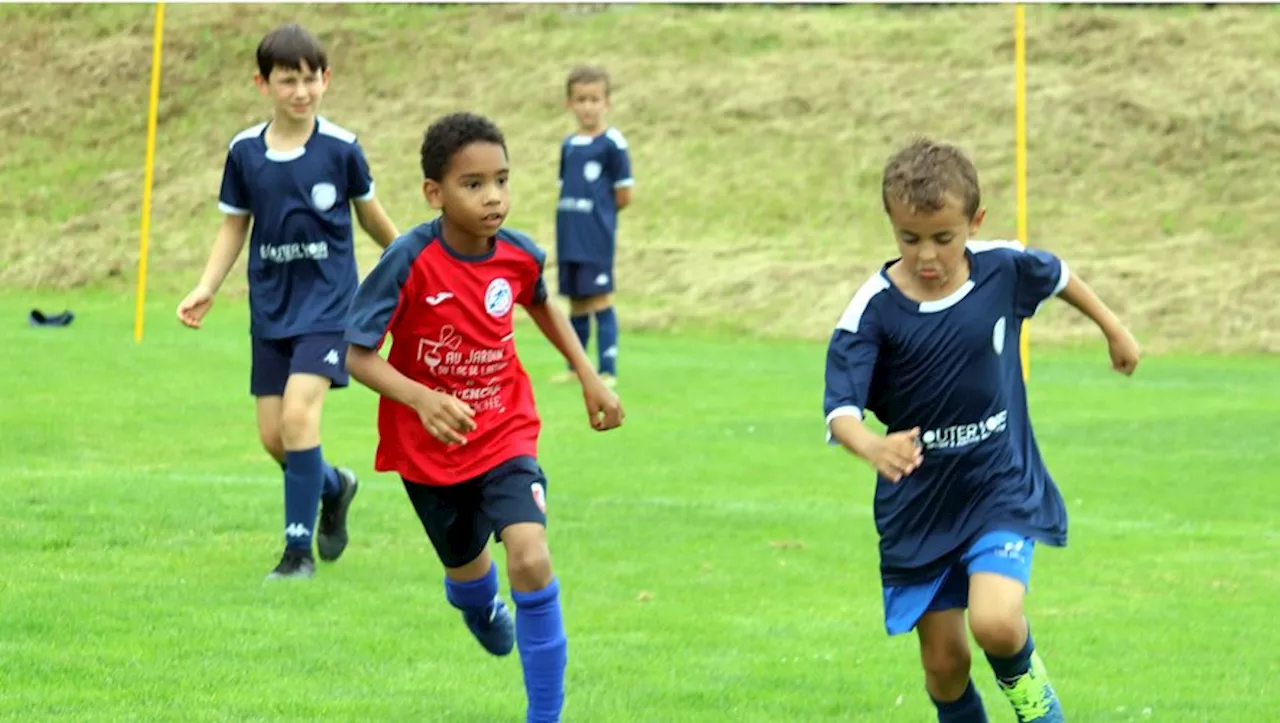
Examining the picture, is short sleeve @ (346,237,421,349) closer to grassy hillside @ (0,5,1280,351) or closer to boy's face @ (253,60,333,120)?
boy's face @ (253,60,333,120)

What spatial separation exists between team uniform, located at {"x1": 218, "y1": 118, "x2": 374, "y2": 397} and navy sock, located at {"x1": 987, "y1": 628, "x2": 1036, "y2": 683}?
12.5 ft

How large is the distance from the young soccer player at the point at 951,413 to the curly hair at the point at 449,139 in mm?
1313

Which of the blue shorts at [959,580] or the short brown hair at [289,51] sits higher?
the short brown hair at [289,51]

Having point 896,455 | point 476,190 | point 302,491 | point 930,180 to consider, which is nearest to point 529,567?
point 476,190

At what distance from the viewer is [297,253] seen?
8406 mm

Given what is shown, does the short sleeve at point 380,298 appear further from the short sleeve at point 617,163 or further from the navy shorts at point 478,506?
the short sleeve at point 617,163

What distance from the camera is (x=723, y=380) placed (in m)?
16.8

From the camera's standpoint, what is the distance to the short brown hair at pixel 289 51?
8102 millimetres

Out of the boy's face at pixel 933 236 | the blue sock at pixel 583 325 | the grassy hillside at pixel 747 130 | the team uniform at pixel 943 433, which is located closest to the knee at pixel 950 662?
the team uniform at pixel 943 433

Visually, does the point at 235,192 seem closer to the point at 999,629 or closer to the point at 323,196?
the point at 323,196

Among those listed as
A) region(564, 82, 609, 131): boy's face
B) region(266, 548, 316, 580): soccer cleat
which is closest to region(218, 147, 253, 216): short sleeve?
region(266, 548, 316, 580): soccer cleat

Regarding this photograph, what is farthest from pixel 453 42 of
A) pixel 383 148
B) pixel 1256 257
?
pixel 1256 257

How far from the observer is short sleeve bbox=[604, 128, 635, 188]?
54.6 feet

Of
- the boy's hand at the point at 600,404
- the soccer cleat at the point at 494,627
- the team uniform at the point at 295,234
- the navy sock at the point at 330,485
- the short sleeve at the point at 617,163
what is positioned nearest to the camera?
the boy's hand at the point at 600,404
